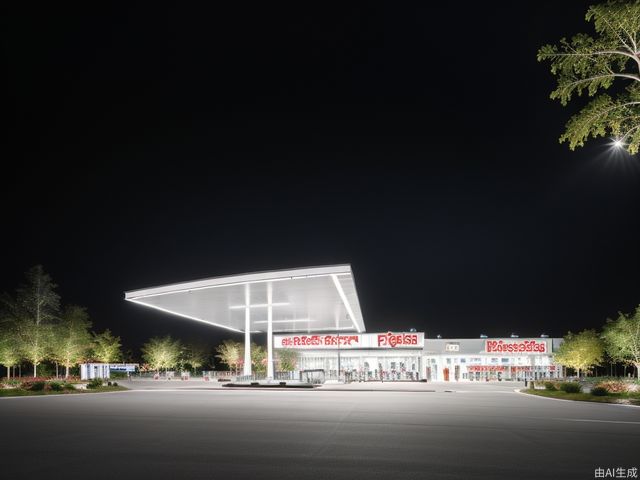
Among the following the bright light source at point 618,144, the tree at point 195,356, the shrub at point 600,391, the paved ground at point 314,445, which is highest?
the bright light source at point 618,144

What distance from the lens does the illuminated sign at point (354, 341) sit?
48.3 meters

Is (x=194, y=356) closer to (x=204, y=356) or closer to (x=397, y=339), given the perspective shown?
(x=204, y=356)

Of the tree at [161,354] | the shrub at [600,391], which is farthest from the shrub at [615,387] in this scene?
the tree at [161,354]

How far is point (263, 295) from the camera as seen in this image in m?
30.7

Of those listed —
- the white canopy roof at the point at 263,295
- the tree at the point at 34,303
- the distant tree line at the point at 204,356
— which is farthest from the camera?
the tree at the point at 34,303

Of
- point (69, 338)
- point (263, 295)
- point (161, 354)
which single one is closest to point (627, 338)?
point (263, 295)

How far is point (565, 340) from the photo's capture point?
164 ft

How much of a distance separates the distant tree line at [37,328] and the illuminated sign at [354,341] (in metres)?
18.6

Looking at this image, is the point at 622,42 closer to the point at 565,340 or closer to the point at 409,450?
the point at 409,450

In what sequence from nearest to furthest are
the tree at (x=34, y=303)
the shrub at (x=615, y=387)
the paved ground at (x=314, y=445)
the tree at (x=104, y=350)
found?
the paved ground at (x=314, y=445) < the shrub at (x=615, y=387) < the tree at (x=34, y=303) < the tree at (x=104, y=350)

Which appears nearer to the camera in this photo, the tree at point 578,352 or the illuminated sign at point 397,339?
the tree at point 578,352

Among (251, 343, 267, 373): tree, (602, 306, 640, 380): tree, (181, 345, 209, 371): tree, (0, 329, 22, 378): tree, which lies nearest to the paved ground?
(0, 329, 22, 378): tree

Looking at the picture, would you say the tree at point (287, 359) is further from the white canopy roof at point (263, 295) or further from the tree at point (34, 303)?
the tree at point (34, 303)

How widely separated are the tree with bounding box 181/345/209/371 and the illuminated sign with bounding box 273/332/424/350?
1014 inches
